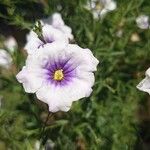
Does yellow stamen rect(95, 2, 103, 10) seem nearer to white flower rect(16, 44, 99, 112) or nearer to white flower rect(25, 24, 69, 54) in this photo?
white flower rect(25, 24, 69, 54)

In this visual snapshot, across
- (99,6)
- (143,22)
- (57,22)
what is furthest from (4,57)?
(143,22)

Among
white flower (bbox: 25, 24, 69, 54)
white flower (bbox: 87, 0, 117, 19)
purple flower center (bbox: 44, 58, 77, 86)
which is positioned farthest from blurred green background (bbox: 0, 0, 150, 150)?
purple flower center (bbox: 44, 58, 77, 86)

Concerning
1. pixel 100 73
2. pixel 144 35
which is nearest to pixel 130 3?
pixel 100 73

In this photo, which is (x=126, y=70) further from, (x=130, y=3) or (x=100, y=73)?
(x=130, y=3)

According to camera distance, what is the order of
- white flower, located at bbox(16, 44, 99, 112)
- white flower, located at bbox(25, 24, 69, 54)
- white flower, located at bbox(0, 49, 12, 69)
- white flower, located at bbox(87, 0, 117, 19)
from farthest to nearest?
white flower, located at bbox(87, 0, 117, 19) → white flower, located at bbox(0, 49, 12, 69) → white flower, located at bbox(25, 24, 69, 54) → white flower, located at bbox(16, 44, 99, 112)

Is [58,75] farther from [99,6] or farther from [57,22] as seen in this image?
[99,6]

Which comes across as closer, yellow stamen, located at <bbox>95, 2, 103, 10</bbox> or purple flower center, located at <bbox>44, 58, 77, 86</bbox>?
purple flower center, located at <bbox>44, 58, 77, 86</bbox>

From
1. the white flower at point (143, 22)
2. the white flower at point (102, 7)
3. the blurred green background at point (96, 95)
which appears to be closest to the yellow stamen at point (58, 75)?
the blurred green background at point (96, 95)

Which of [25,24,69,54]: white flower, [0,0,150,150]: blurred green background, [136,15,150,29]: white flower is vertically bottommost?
[0,0,150,150]: blurred green background
